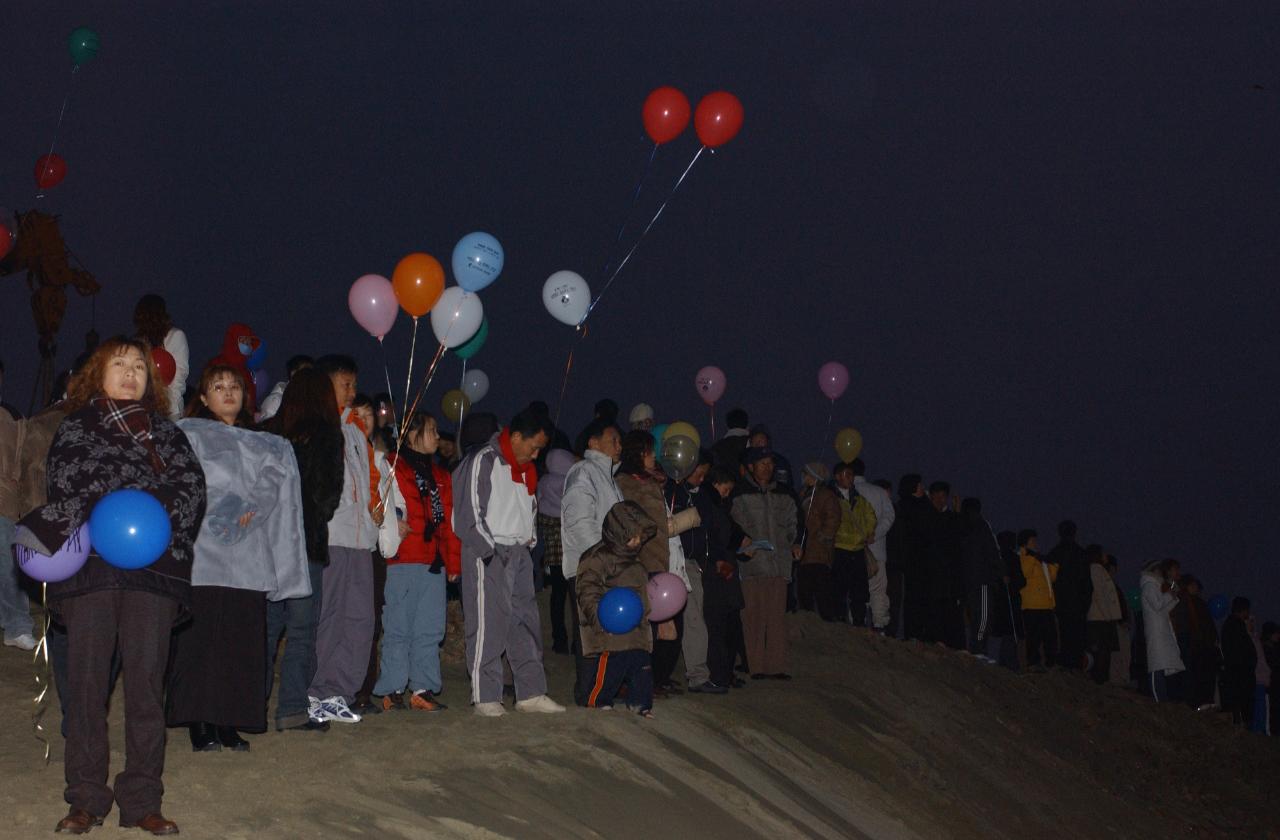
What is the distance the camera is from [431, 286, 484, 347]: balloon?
10.8m

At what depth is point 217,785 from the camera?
251 inches

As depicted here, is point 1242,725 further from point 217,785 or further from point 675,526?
point 217,785

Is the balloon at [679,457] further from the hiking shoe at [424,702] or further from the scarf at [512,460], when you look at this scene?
the hiking shoe at [424,702]

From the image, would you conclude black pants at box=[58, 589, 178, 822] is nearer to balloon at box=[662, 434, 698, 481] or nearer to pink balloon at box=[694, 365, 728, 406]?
balloon at box=[662, 434, 698, 481]

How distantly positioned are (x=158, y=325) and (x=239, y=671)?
12.2 feet

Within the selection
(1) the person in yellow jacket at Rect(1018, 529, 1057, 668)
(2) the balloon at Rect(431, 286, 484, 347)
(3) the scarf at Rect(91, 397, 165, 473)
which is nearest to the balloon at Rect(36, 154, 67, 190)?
(2) the balloon at Rect(431, 286, 484, 347)

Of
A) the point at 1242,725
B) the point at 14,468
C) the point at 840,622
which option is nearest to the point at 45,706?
the point at 14,468

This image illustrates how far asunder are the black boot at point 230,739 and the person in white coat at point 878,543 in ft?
31.7

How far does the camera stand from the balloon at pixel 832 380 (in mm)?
16922

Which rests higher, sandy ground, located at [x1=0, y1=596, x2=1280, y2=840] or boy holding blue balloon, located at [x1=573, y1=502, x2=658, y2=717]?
boy holding blue balloon, located at [x1=573, y1=502, x2=658, y2=717]

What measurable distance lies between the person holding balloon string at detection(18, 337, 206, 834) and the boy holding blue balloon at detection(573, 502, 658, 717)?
3897mm

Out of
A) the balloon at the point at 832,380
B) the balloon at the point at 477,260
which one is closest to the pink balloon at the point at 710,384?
the balloon at the point at 832,380

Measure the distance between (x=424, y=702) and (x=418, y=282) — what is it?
111 inches

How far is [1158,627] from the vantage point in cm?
1848
